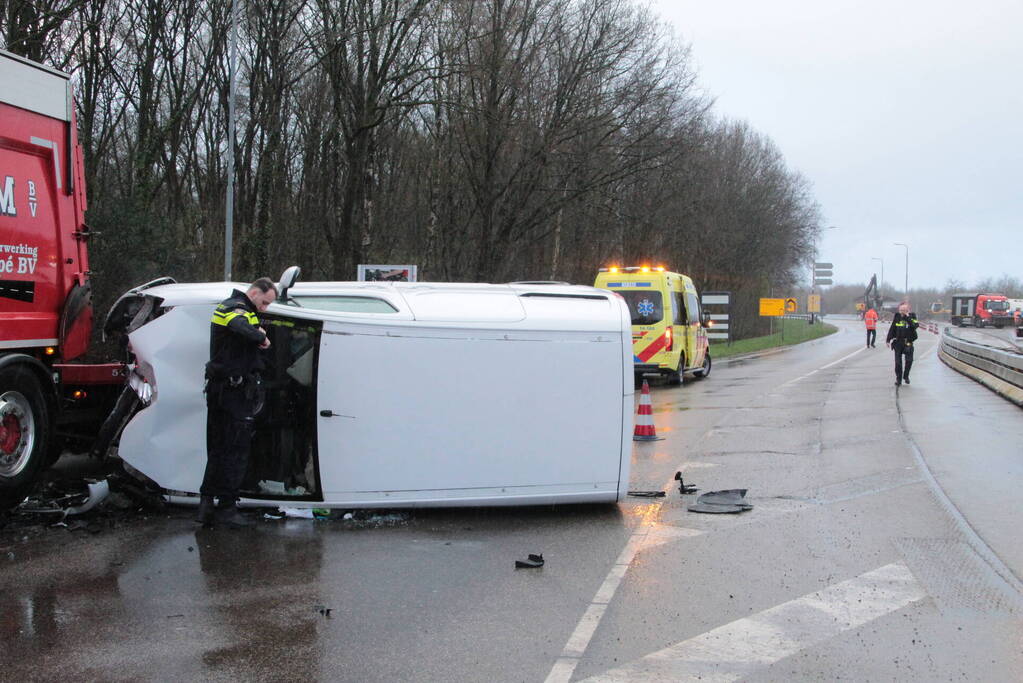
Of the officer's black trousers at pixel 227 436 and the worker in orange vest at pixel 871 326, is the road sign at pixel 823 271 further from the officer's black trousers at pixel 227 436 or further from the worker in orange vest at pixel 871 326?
the officer's black trousers at pixel 227 436

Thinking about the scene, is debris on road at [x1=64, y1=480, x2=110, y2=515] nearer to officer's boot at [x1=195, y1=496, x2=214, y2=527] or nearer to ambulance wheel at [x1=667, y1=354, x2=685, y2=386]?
officer's boot at [x1=195, y1=496, x2=214, y2=527]

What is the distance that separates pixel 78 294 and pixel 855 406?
12953 millimetres

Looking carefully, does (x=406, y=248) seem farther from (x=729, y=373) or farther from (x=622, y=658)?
(x=622, y=658)

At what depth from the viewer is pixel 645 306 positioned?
2058cm

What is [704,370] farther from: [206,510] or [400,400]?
[206,510]

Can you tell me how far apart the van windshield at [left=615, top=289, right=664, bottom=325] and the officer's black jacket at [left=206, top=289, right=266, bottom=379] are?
14.3m

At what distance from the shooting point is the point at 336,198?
30.2m

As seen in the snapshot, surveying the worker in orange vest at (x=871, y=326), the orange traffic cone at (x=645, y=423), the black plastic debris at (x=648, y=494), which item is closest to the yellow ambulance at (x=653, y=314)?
the orange traffic cone at (x=645, y=423)

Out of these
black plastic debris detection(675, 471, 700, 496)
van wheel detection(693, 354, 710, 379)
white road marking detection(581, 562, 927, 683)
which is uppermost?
white road marking detection(581, 562, 927, 683)

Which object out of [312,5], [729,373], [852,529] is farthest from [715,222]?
[852,529]

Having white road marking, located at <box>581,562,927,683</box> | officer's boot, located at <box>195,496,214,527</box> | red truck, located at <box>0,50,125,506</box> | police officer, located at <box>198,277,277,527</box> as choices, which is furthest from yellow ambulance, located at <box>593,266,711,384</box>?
white road marking, located at <box>581,562,927,683</box>

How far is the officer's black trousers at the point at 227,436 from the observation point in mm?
6863

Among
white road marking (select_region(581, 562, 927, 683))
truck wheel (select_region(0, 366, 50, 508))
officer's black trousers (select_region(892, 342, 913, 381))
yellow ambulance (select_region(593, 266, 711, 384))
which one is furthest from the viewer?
yellow ambulance (select_region(593, 266, 711, 384))

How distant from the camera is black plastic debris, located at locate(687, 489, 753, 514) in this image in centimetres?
796
